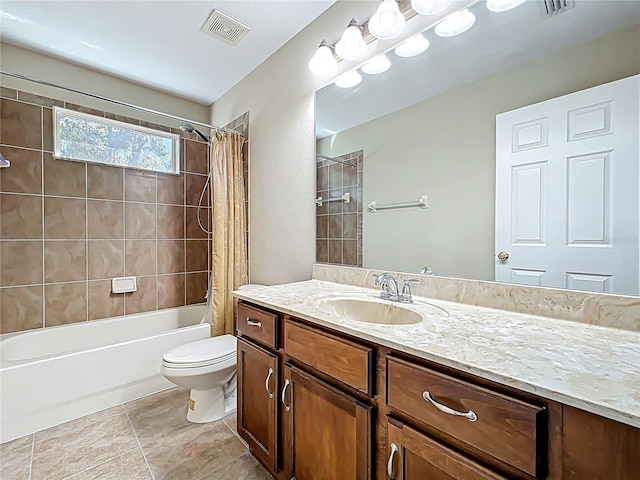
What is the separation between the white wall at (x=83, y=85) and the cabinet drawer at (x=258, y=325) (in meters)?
2.23

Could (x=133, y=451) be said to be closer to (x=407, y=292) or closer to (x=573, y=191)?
(x=407, y=292)

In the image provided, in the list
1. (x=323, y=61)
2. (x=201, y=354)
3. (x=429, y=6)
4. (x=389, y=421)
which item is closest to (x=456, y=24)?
(x=429, y=6)

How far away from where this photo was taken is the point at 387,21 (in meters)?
1.41

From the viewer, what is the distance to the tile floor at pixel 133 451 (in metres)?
1.42

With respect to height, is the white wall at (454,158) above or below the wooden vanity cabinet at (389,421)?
above

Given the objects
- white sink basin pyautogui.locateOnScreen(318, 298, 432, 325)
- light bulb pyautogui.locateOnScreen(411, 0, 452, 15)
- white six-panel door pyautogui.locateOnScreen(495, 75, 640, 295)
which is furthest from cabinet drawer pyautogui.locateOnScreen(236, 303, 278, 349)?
light bulb pyautogui.locateOnScreen(411, 0, 452, 15)

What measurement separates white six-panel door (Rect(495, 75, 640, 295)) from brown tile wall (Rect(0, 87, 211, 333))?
267cm

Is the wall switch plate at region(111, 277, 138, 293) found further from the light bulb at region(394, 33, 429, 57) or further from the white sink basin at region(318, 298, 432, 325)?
the light bulb at region(394, 33, 429, 57)

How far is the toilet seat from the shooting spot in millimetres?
1690

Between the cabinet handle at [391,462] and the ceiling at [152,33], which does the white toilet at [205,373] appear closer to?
the cabinet handle at [391,462]

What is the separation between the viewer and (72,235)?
233 centimetres

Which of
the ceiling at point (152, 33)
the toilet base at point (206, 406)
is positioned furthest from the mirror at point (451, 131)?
the toilet base at point (206, 406)

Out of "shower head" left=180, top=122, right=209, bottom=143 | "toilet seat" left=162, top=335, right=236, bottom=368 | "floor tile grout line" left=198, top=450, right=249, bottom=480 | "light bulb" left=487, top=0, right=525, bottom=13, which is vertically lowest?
"floor tile grout line" left=198, top=450, right=249, bottom=480

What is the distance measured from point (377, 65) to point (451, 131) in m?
0.59
